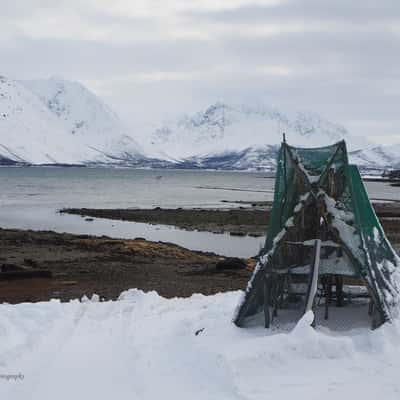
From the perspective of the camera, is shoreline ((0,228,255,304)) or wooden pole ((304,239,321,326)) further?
shoreline ((0,228,255,304))

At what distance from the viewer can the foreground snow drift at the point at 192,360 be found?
884cm

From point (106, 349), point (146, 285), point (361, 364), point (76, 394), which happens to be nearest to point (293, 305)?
point (361, 364)

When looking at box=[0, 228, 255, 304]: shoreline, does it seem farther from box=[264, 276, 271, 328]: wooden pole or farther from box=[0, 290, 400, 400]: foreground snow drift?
box=[264, 276, 271, 328]: wooden pole

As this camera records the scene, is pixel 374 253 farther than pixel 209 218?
No

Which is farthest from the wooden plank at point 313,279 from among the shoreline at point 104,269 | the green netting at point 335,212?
the shoreline at point 104,269

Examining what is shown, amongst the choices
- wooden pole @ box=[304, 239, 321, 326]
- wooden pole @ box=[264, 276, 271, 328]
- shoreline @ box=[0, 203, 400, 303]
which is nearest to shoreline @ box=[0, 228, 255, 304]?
shoreline @ box=[0, 203, 400, 303]

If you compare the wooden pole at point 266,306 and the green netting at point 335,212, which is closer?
the green netting at point 335,212

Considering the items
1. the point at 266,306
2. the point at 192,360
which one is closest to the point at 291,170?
the point at 266,306

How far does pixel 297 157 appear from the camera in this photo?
39.0 ft

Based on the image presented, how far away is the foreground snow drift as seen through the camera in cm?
884

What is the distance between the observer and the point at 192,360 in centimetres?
1013

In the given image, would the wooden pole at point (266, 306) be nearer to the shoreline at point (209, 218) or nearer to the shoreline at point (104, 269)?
the shoreline at point (104, 269)

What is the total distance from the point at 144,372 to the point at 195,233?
2919 cm

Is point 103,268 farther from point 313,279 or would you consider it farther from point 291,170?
point 313,279
